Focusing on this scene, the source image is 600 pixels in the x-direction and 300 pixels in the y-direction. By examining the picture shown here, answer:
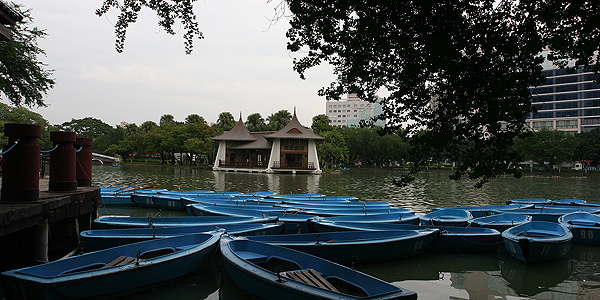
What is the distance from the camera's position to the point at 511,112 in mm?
5336

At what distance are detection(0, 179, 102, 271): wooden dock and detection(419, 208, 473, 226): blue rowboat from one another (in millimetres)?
10094

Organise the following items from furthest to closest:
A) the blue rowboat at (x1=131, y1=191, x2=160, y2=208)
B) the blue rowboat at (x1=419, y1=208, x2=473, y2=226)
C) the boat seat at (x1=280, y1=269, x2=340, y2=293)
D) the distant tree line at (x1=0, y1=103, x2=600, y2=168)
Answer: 1. the distant tree line at (x1=0, y1=103, x2=600, y2=168)
2. the blue rowboat at (x1=131, y1=191, x2=160, y2=208)
3. the blue rowboat at (x1=419, y1=208, x2=473, y2=226)
4. the boat seat at (x1=280, y1=269, x2=340, y2=293)

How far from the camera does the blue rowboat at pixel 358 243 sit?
26.7 feet

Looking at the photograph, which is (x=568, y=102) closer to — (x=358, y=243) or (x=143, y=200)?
(x=143, y=200)

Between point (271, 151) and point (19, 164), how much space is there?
51815 millimetres

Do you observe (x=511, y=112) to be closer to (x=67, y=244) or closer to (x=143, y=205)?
(x=67, y=244)

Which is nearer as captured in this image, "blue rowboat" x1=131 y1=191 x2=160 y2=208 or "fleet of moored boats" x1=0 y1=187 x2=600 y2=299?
"fleet of moored boats" x1=0 y1=187 x2=600 y2=299

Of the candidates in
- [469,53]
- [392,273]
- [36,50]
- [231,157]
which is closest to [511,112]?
[469,53]

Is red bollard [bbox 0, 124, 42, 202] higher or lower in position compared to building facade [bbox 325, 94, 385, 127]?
lower

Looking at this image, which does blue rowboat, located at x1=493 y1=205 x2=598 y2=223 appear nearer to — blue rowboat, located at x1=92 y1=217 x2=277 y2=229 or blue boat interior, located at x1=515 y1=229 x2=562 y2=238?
blue boat interior, located at x1=515 y1=229 x2=562 y2=238

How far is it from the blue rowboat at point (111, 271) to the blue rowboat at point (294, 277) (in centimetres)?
77

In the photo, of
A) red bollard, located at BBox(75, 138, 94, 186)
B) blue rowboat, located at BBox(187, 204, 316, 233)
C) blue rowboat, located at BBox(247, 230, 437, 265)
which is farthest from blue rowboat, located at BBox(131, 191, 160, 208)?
blue rowboat, located at BBox(247, 230, 437, 265)

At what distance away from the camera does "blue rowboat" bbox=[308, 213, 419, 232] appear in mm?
10344

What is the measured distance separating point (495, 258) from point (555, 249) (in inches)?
55.0
